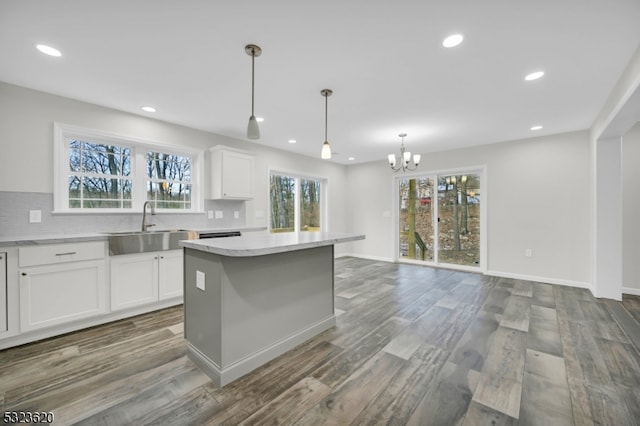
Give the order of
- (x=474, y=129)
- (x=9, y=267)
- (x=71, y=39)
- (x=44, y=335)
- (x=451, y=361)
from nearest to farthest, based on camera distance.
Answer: (x=71, y=39) → (x=451, y=361) → (x=9, y=267) → (x=44, y=335) → (x=474, y=129)

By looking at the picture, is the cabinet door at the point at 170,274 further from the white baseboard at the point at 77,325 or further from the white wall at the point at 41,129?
the white wall at the point at 41,129

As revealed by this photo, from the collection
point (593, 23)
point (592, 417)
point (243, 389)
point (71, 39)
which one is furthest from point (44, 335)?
point (593, 23)

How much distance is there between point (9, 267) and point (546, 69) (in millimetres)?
5049

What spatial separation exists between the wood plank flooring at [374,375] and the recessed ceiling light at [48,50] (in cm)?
250

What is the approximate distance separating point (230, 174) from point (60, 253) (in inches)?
84.5

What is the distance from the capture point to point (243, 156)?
14.1ft

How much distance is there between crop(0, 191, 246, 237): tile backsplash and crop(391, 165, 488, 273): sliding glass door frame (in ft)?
13.6

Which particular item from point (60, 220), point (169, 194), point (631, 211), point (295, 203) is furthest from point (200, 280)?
point (631, 211)

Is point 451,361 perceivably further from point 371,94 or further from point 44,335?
point 44,335

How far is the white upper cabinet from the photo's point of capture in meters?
4.04

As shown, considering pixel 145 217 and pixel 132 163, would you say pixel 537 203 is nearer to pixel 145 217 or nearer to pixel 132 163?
pixel 145 217

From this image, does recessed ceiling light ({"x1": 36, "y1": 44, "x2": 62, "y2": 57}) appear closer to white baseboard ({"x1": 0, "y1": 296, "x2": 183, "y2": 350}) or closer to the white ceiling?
the white ceiling

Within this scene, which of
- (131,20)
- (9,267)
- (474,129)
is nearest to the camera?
(131,20)

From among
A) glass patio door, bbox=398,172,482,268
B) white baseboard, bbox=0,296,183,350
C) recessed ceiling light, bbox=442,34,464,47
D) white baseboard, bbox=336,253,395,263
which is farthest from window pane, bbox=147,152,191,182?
glass patio door, bbox=398,172,482,268
